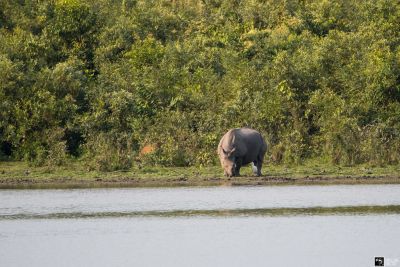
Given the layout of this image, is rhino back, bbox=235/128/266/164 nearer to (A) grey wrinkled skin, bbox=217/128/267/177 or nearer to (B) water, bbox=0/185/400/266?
(A) grey wrinkled skin, bbox=217/128/267/177

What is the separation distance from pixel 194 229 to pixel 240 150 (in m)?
9.35

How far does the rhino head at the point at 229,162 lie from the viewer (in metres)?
31.5

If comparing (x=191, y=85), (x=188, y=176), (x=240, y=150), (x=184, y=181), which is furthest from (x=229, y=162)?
(x=191, y=85)

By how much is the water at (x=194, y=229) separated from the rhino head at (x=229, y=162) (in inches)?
87.2

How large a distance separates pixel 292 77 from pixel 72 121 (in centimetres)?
743

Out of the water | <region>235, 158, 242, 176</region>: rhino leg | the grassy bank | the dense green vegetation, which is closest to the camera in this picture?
the water

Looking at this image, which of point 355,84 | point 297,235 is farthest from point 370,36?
point 297,235

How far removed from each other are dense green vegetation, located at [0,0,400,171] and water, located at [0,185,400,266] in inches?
202

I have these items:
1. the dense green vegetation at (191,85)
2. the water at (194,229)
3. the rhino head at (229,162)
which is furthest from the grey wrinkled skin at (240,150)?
the water at (194,229)

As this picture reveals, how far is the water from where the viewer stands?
1923cm

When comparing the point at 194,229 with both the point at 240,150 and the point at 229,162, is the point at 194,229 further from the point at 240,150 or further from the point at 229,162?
the point at 240,150

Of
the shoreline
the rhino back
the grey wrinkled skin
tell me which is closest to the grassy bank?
the shoreline

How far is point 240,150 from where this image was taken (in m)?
31.7

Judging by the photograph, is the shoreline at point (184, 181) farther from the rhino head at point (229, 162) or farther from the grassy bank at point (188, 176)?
the rhino head at point (229, 162)
